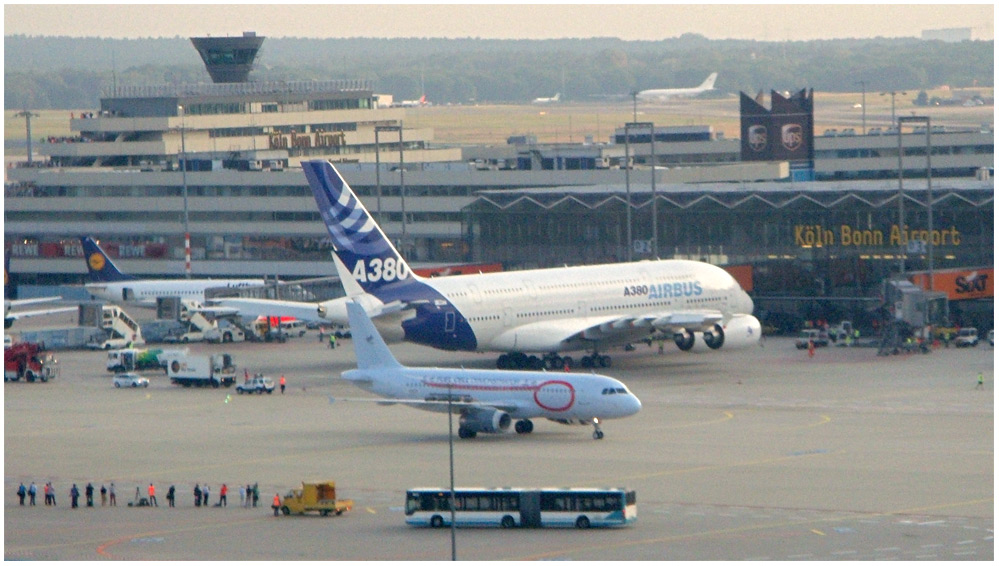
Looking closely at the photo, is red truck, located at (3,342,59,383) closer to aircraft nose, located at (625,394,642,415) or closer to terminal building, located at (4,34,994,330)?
terminal building, located at (4,34,994,330)

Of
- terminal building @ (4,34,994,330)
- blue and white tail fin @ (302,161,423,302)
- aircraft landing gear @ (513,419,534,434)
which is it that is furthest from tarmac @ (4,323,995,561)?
terminal building @ (4,34,994,330)

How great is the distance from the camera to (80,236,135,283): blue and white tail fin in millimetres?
123438

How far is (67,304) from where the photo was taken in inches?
5010

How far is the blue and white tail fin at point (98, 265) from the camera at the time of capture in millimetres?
123438

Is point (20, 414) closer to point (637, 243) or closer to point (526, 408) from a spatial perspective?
point (526, 408)

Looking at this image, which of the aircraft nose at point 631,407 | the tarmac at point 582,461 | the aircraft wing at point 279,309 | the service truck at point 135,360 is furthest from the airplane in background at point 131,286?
the aircraft nose at point 631,407

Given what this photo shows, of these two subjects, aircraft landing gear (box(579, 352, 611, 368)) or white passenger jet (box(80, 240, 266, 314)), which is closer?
aircraft landing gear (box(579, 352, 611, 368))

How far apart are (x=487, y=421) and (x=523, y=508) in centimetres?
1638

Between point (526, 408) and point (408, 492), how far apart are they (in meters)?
16.3

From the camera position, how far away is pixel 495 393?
65.9m

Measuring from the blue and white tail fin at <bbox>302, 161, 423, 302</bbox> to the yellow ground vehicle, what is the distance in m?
31.9

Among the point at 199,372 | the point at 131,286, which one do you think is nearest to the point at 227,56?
the point at 131,286

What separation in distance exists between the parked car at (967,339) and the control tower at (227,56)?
4257 inches

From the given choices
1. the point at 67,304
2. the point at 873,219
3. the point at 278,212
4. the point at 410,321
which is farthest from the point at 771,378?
the point at 278,212
